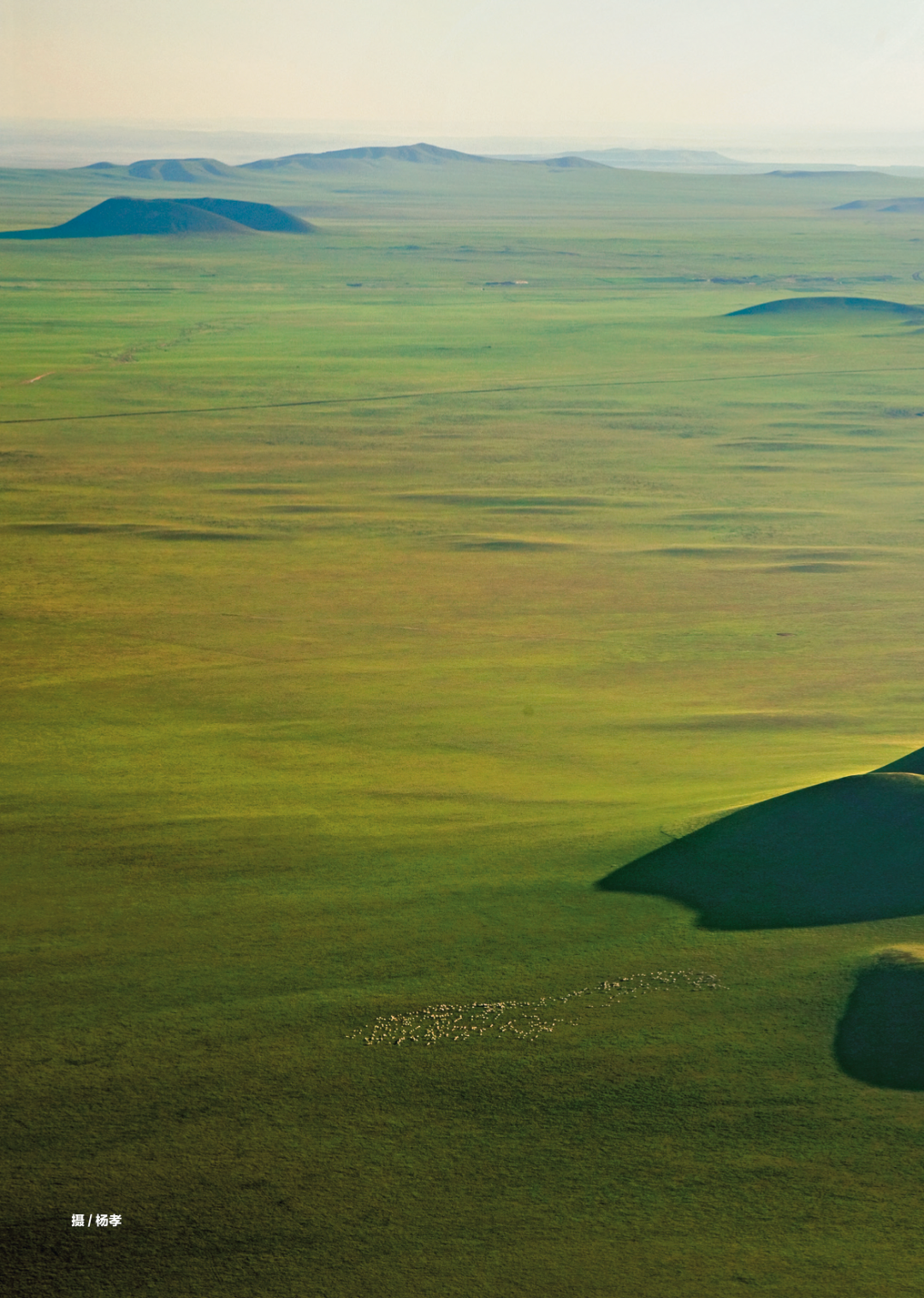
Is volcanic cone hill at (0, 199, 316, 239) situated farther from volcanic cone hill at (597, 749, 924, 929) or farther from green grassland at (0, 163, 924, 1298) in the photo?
volcanic cone hill at (597, 749, 924, 929)

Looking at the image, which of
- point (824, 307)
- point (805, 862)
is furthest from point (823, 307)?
point (805, 862)

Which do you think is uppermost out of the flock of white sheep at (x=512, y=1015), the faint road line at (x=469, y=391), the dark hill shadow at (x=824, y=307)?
the dark hill shadow at (x=824, y=307)

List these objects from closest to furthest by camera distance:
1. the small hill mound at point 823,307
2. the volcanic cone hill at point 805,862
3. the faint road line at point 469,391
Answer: the volcanic cone hill at point 805,862 → the faint road line at point 469,391 → the small hill mound at point 823,307

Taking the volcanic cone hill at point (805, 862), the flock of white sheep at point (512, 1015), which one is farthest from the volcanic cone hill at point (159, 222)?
the flock of white sheep at point (512, 1015)

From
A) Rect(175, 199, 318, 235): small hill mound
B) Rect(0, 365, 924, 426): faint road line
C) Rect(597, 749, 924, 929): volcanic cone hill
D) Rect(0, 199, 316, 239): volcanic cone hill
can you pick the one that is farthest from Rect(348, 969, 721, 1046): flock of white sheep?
Rect(175, 199, 318, 235): small hill mound

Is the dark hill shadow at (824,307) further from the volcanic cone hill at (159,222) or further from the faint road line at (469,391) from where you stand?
the volcanic cone hill at (159,222)

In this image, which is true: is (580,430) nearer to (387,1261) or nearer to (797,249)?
(387,1261)

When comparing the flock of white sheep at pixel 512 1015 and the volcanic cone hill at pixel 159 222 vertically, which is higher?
the volcanic cone hill at pixel 159 222
